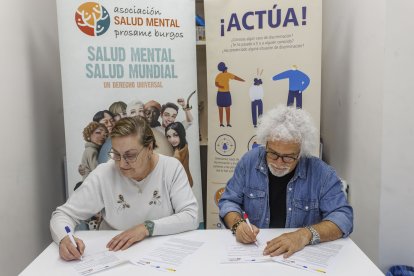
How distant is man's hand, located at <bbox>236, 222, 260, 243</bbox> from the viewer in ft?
5.37

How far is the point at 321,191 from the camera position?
6.22 feet

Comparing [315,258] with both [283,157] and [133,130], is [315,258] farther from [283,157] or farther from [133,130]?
[133,130]

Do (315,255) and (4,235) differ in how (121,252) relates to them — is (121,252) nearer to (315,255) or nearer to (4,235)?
(315,255)

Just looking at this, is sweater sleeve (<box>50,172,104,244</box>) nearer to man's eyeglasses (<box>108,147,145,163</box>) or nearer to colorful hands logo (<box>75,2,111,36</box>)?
man's eyeglasses (<box>108,147,145,163</box>)

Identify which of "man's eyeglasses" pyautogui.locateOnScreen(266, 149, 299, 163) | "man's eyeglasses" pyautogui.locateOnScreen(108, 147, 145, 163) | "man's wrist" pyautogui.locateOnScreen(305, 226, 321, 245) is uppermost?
"man's eyeglasses" pyautogui.locateOnScreen(108, 147, 145, 163)

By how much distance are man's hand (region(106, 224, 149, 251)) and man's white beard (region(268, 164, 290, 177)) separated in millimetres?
696

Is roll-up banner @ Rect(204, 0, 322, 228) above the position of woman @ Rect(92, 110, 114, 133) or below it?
above

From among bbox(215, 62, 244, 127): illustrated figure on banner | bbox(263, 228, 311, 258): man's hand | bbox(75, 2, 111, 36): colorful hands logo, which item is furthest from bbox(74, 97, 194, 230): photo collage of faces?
bbox(263, 228, 311, 258): man's hand

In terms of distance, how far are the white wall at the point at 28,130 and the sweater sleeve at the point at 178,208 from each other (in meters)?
1.07

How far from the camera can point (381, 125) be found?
84.2 inches

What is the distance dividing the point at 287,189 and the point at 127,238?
84 cm

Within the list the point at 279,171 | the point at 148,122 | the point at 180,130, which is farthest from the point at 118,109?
the point at 279,171

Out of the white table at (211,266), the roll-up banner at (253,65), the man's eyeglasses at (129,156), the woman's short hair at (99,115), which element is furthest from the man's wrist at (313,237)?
the woman's short hair at (99,115)

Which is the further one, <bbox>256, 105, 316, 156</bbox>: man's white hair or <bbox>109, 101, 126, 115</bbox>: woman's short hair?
<bbox>109, 101, 126, 115</bbox>: woman's short hair
